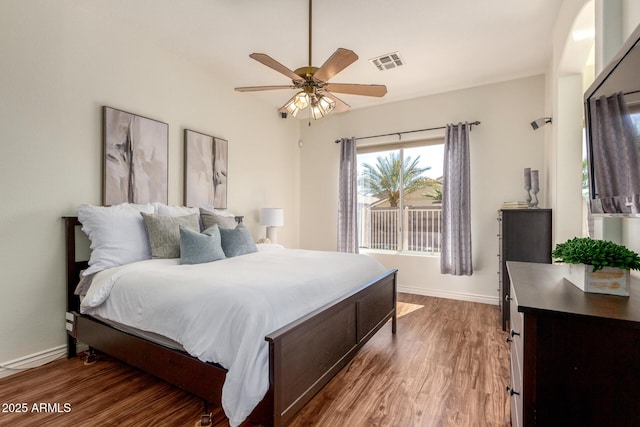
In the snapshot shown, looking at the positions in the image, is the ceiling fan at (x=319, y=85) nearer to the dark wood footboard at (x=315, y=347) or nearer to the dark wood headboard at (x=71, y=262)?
the dark wood footboard at (x=315, y=347)

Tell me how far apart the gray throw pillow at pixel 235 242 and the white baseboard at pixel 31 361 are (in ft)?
4.83

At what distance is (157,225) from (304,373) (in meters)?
1.73

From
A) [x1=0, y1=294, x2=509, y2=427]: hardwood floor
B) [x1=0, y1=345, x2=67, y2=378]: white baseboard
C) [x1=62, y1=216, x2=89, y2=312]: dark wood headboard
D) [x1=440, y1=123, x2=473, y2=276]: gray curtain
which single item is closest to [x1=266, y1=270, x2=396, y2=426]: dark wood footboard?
[x1=0, y1=294, x2=509, y2=427]: hardwood floor

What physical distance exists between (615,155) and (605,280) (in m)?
0.51

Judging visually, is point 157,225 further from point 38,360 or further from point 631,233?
point 631,233

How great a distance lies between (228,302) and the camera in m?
1.54

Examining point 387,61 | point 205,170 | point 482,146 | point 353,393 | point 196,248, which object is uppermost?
point 387,61

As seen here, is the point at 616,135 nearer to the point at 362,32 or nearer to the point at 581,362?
the point at 581,362

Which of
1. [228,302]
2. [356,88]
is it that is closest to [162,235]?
[228,302]

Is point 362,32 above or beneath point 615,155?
above

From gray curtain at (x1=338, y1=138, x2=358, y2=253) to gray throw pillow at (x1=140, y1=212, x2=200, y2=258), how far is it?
2.66 m

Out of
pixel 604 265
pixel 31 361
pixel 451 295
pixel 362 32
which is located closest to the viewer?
pixel 604 265

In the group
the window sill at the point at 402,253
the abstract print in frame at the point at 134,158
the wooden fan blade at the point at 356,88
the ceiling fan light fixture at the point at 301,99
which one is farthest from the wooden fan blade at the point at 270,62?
the window sill at the point at 402,253

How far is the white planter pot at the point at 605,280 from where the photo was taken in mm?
1067
